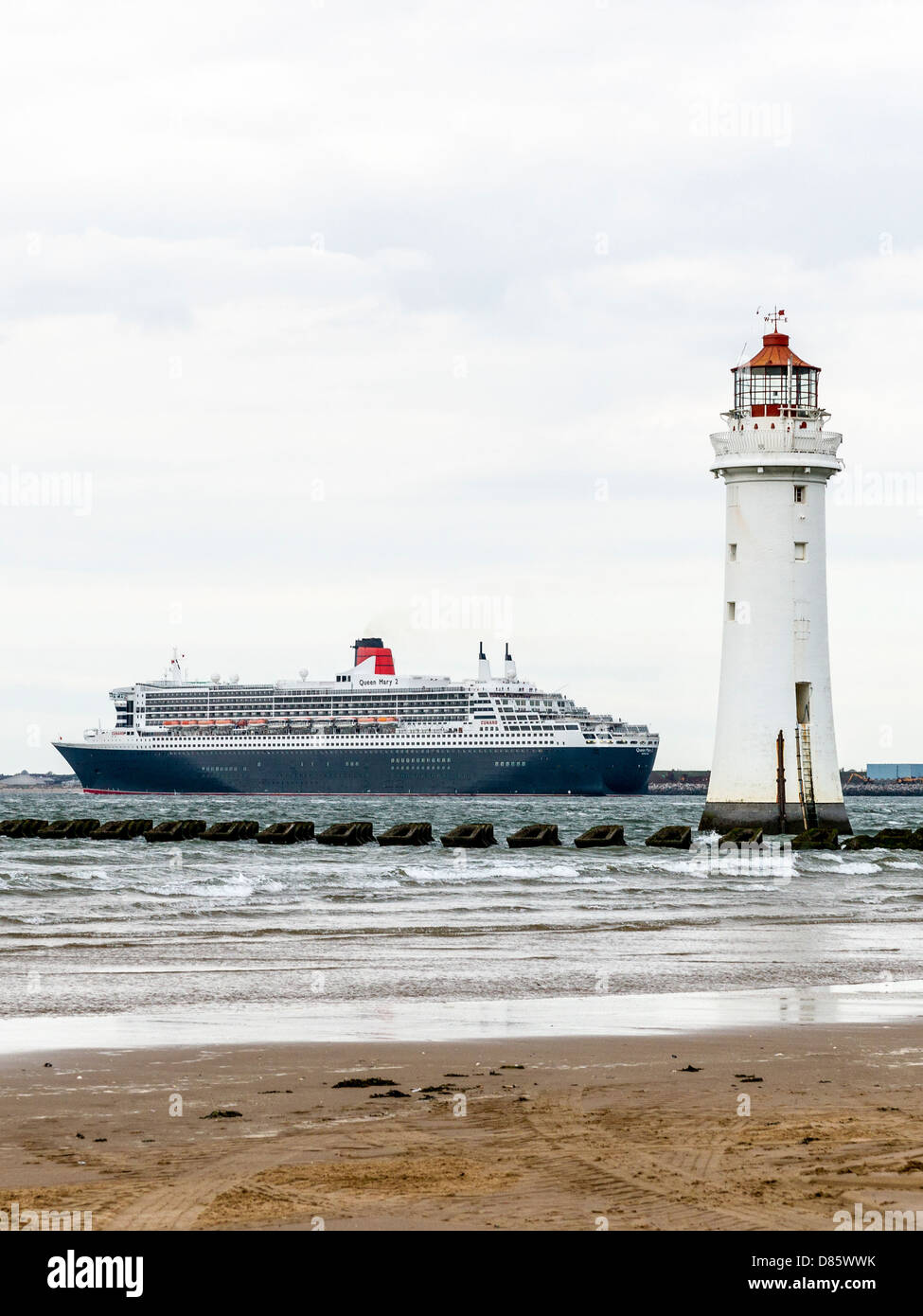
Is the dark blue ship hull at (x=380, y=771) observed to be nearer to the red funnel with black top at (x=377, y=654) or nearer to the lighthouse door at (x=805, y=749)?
the red funnel with black top at (x=377, y=654)

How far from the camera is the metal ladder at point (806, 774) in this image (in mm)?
42062

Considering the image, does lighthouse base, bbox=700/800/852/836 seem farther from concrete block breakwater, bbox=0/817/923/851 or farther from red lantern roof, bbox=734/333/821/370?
red lantern roof, bbox=734/333/821/370

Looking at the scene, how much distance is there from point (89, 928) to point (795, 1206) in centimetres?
1479

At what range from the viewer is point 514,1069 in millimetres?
10016

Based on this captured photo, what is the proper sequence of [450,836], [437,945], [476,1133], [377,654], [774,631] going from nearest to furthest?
[476,1133] < [437,945] < [774,631] < [450,836] < [377,654]

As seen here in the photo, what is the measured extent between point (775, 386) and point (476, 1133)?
1490 inches

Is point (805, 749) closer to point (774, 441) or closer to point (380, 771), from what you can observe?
point (774, 441)

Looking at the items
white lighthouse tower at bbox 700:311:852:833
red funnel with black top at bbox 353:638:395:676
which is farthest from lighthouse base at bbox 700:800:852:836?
red funnel with black top at bbox 353:638:395:676

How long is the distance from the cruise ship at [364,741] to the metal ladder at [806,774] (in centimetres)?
7605

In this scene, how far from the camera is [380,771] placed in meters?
121

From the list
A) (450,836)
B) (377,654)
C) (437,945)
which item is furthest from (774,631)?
(377,654)

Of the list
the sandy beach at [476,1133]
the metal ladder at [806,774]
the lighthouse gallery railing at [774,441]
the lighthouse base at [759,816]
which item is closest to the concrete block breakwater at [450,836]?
the lighthouse base at [759,816]
